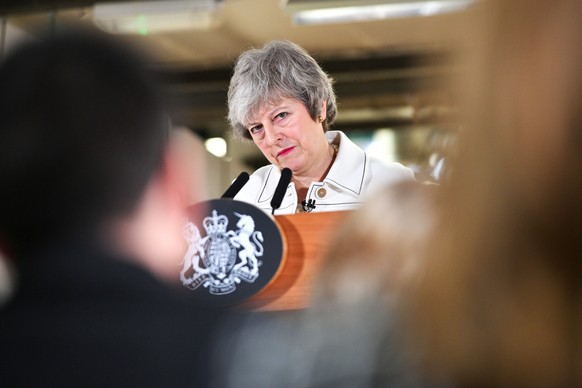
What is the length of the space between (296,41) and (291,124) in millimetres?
3425

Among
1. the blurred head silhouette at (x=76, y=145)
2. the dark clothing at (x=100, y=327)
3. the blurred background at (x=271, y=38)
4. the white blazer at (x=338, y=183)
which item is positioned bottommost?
the dark clothing at (x=100, y=327)

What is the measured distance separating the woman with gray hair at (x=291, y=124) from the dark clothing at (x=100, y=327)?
1.28 meters

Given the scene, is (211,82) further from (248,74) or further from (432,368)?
(432,368)

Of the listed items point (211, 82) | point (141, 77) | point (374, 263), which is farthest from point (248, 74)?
point (211, 82)

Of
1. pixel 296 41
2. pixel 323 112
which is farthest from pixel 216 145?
pixel 323 112

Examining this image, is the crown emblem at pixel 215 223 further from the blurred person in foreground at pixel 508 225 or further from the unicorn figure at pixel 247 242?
the blurred person in foreground at pixel 508 225

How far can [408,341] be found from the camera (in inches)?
18.5

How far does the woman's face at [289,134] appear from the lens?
212cm

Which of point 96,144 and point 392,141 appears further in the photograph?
point 392,141

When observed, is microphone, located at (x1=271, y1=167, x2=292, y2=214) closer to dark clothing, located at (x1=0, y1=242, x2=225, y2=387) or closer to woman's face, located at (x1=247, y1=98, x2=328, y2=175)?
woman's face, located at (x1=247, y1=98, x2=328, y2=175)

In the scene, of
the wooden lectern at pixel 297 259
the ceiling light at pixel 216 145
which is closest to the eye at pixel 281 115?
the wooden lectern at pixel 297 259

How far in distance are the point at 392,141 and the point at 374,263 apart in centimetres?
609

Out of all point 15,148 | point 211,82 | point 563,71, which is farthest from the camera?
point 211,82

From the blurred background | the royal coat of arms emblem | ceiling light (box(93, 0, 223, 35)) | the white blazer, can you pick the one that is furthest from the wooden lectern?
ceiling light (box(93, 0, 223, 35))
